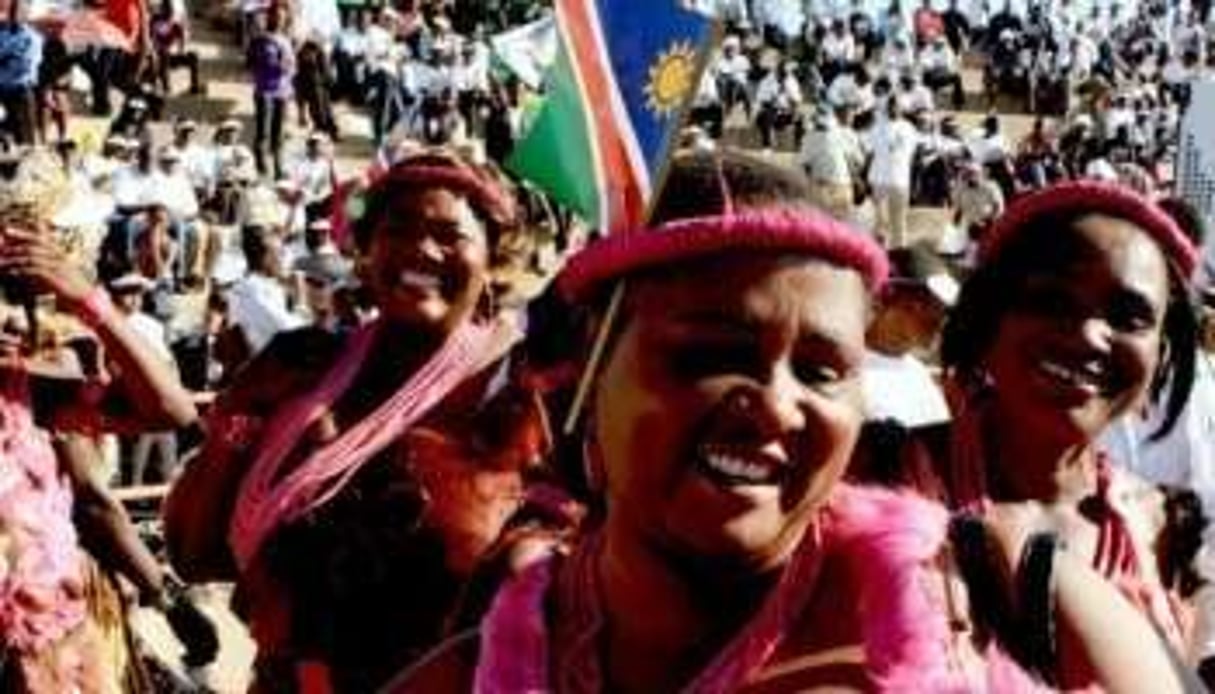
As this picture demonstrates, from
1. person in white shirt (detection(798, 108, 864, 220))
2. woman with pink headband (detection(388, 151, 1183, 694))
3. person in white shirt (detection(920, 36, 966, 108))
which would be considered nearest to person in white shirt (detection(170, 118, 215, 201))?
person in white shirt (detection(798, 108, 864, 220))

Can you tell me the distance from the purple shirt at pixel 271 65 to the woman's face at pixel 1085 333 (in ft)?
53.1

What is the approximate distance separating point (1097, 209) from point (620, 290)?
117 centimetres

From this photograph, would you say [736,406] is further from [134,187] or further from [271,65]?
[271,65]

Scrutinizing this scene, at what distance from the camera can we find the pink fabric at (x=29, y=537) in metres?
4.16

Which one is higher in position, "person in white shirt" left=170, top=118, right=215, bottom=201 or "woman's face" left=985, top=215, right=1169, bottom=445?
"woman's face" left=985, top=215, right=1169, bottom=445

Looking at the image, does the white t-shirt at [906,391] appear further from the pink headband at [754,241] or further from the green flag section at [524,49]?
the pink headband at [754,241]

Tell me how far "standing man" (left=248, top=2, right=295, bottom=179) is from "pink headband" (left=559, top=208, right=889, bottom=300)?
Result: 54.4ft

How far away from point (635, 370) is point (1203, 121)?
480 centimetres

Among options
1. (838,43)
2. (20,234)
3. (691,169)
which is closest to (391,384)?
(20,234)

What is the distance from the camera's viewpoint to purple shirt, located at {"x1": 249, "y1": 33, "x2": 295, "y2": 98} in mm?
18750

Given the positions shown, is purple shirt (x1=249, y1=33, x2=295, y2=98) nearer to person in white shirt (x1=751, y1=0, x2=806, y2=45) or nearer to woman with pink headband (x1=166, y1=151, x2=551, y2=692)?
person in white shirt (x1=751, y1=0, x2=806, y2=45)

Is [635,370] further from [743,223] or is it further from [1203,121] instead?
[1203,121]

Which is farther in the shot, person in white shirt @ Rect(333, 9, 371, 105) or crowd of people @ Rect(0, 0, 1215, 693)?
person in white shirt @ Rect(333, 9, 371, 105)

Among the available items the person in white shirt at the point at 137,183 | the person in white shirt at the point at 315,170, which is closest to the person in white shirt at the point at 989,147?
the person in white shirt at the point at 315,170
